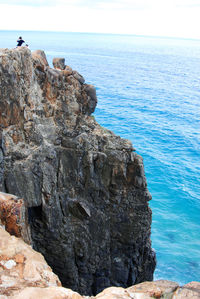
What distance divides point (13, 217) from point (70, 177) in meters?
7.00

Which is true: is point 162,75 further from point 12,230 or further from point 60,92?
point 12,230

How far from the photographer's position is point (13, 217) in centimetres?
1284

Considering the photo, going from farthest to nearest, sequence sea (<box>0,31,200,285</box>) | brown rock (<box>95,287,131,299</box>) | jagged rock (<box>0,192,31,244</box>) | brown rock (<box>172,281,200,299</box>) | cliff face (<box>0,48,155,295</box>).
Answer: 1. sea (<box>0,31,200,285</box>)
2. cliff face (<box>0,48,155,295</box>)
3. jagged rock (<box>0,192,31,244</box>)
4. brown rock (<box>172,281,200,299</box>)
5. brown rock (<box>95,287,131,299</box>)

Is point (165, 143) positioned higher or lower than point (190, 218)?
higher

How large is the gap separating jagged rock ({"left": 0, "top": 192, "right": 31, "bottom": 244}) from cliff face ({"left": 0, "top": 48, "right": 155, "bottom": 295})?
4.12 meters

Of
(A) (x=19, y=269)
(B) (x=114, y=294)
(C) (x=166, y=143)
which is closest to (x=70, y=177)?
(A) (x=19, y=269)

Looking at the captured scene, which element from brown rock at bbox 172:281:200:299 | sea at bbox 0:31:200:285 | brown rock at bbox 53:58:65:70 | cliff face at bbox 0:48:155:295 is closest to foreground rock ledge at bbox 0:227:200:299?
brown rock at bbox 172:281:200:299

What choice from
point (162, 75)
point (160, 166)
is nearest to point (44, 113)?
point (160, 166)

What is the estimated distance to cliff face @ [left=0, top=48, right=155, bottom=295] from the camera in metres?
17.8

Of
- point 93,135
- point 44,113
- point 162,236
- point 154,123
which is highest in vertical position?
point 44,113

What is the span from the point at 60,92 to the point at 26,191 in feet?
23.6

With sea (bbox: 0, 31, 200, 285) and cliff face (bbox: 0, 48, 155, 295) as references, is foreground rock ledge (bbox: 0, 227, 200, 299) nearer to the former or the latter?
cliff face (bbox: 0, 48, 155, 295)

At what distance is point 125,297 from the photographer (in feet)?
32.0

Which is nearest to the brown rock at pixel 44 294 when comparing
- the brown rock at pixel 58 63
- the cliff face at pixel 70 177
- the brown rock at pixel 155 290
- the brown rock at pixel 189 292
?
the brown rock at pixel 155 290
